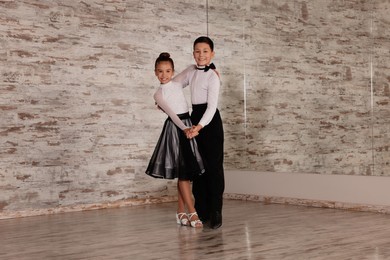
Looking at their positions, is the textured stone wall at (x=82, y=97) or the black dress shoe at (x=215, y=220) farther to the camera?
the textured stone wall at (x=82, y=97)

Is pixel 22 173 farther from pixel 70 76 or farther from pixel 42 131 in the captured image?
pixel 70 76

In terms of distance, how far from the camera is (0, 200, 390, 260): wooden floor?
143 inches

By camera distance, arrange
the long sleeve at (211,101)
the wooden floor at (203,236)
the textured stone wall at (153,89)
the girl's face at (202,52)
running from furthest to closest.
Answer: the textured stone wall at (153,89), the girl's face at (202,52), the long sleeve at (211,101), the wooden floor at (203,236)

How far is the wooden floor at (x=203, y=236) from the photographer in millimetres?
3645

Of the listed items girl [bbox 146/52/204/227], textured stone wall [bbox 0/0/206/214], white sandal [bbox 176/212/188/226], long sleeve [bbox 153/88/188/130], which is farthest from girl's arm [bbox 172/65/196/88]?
textured stone wall [bbox 0/0/206/214]

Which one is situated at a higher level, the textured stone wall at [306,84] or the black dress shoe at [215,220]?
the textured stone wall at [306,84]

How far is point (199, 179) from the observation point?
4.78 metres

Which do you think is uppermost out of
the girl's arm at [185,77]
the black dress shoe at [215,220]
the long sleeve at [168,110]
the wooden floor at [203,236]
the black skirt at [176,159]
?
the girl's arm at [185,77]

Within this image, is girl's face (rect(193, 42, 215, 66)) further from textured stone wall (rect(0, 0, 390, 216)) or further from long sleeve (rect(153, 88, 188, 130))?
textured stone wall (rect(0, 0, 390, 216))

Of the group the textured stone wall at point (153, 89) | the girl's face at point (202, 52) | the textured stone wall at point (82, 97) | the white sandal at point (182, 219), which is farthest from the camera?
the textured stone wall at point (82, 97)

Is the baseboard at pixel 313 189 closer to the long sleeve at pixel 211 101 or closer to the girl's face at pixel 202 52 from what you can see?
the long sleeve at pixel 211 101

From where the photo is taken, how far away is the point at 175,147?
181 inches

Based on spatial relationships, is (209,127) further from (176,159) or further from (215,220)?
(215,220)

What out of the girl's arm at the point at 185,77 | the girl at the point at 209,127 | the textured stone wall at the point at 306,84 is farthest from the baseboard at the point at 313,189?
the girl's arm at the point at 185,77
